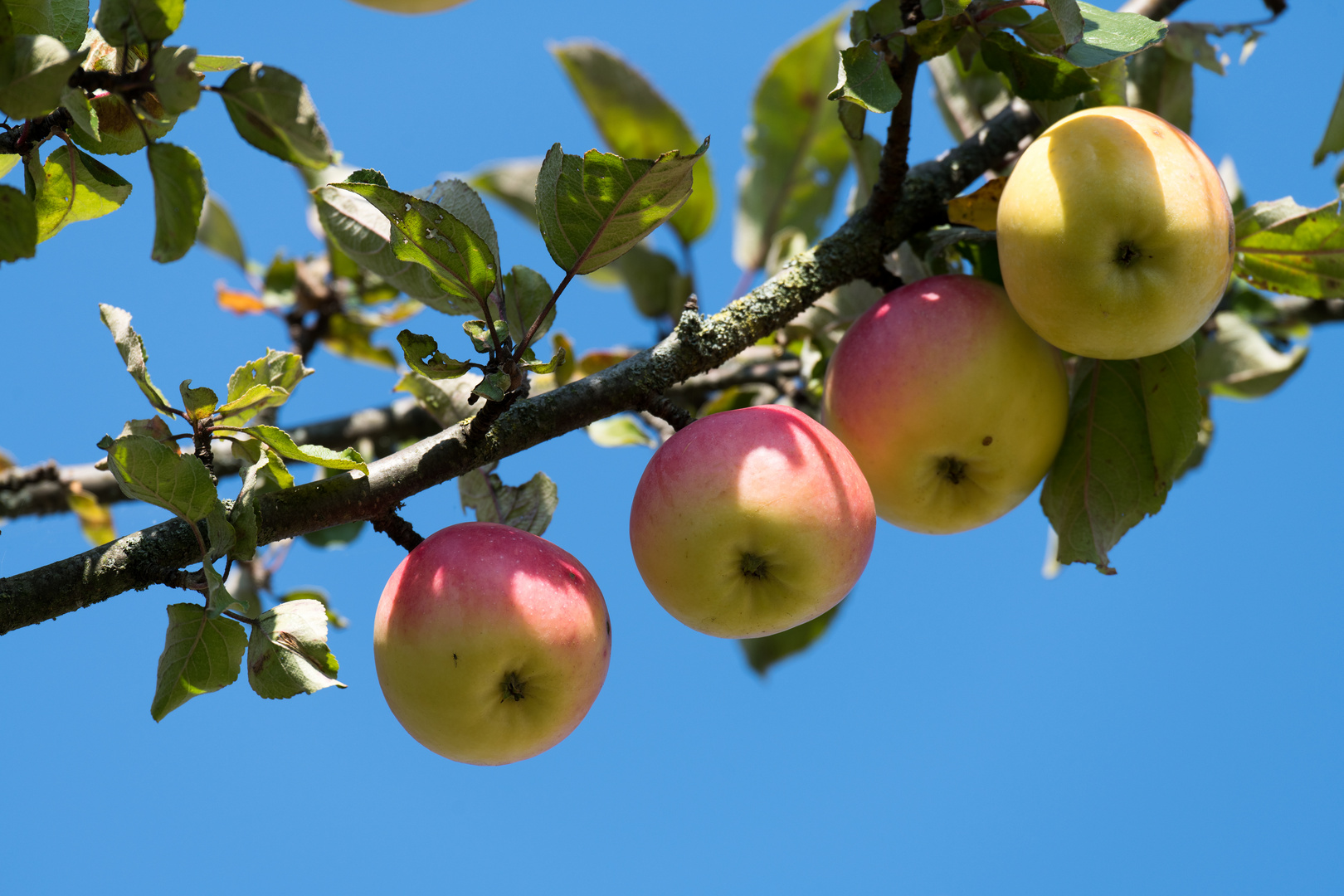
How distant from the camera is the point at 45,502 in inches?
79.3

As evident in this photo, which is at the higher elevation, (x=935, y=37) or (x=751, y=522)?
(x=935, y=37)

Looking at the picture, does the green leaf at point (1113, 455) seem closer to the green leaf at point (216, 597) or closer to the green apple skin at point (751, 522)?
the green apple skin at point (751, 522)

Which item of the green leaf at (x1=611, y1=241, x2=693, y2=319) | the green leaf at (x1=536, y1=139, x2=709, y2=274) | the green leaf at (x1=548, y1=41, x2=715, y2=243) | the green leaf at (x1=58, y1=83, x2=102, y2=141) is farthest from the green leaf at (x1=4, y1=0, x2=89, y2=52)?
the green leaf at (x1=611, y1=241, x2=693, y2=319)

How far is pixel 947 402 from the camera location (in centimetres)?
132

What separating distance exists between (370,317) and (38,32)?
1.45m

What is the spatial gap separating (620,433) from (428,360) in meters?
0.68

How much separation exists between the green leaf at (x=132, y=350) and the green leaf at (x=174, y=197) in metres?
0.09

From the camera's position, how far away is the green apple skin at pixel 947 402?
1.32 meters

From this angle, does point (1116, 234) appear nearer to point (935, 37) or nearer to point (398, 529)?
point (935, 37)

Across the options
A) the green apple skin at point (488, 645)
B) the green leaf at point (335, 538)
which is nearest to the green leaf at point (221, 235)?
the green leaf at point (335, 538)

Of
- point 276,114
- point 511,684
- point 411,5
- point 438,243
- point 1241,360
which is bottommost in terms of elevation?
point 511,684

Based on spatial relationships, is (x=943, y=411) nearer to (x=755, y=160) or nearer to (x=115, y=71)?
(x=115, y=71)

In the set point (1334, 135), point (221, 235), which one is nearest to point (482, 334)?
point (1334, 135)

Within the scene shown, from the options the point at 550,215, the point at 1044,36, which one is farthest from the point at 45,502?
the point at 1044,36
